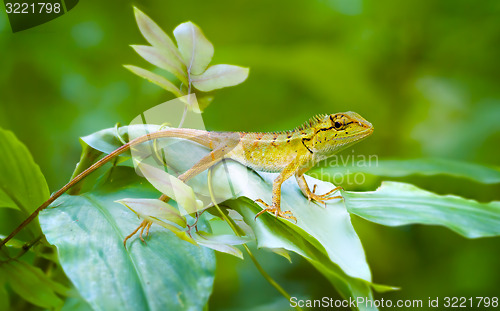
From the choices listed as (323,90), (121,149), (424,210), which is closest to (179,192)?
(121,149)

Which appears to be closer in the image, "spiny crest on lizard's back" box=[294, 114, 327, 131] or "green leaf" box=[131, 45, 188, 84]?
"green leaf" box=[131, 45, 188, 84]

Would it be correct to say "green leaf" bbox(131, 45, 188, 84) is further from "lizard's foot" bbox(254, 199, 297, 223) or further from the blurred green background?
the blurred green background

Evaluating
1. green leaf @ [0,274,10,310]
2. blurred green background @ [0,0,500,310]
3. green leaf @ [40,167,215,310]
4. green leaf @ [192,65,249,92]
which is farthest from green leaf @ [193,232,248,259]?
blurred green background @ [0,0,500,310]

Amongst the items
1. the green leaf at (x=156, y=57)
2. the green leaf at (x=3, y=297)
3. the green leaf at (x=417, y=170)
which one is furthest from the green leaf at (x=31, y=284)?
the green leaf at (x=417, y=170)

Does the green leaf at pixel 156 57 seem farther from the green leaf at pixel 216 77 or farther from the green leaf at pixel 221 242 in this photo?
the green leaf at pixel 221 242

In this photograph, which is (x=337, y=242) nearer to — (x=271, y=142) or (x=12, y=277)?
(x=271, y=142)

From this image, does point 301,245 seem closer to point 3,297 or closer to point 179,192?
point 179,192

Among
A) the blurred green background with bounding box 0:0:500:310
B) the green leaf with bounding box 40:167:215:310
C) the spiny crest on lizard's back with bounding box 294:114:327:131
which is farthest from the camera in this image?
the blurred green background with bounding box 0:0:500:310
